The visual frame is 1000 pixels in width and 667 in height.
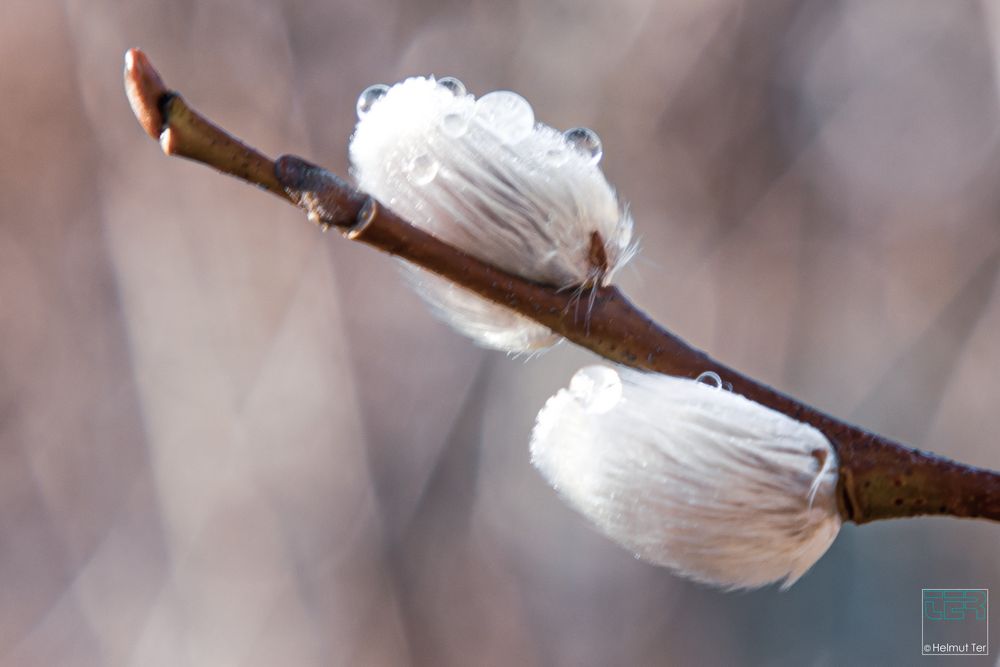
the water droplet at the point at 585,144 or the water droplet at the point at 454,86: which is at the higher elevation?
the water droplet at the point at 585,144

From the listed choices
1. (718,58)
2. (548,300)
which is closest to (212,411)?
(718,58)

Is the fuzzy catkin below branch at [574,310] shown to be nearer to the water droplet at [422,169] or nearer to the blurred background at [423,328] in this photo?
the water droplet at [422,169]

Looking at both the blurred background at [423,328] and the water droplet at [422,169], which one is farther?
the blurred background at [423,328]

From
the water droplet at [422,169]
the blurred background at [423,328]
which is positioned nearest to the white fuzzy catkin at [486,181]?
the water droplet at [422,169]

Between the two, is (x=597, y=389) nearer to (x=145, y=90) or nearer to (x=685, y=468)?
(x=685, y=468)

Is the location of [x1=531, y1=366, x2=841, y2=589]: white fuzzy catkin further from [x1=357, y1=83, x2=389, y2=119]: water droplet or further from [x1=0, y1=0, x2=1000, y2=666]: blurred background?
[x1=0, y1=0, x2=1000, y2=666]: blurred background

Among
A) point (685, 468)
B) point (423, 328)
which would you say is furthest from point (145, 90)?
point (423, 328)
